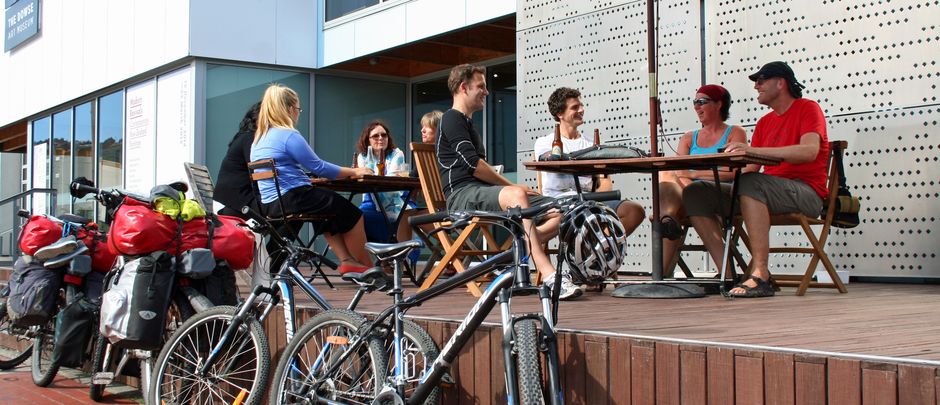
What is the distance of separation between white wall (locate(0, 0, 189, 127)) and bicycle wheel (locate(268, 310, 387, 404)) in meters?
8.76

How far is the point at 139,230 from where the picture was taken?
4578 mm

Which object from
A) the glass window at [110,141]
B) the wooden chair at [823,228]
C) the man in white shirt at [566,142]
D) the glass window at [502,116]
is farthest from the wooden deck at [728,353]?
the glass window at [110,141]

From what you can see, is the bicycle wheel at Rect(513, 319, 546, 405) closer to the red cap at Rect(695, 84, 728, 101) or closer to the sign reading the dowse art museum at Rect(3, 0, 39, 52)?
the red cap at Rect(695, 84, 728, 101)

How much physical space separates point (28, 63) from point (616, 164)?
15576 mm

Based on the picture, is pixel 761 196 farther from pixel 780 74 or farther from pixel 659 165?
pixel 780 74

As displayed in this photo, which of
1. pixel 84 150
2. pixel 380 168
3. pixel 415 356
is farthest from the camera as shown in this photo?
pixel 84 150

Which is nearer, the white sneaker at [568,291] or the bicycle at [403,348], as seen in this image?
the bicycle at [403,348]

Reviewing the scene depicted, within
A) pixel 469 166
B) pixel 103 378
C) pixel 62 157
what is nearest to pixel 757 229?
pixel 469 166

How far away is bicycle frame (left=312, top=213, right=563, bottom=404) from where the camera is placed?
2.88m

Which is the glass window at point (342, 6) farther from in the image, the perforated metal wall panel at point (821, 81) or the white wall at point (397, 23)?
the perforated metal wall panel at point (821, 81)

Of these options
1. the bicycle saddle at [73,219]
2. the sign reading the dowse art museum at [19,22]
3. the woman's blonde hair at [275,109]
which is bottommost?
the bicycle saddle at [73,219]

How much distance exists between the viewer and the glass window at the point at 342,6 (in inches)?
479

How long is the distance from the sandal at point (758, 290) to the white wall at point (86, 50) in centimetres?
876

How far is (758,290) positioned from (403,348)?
6.89 ft
